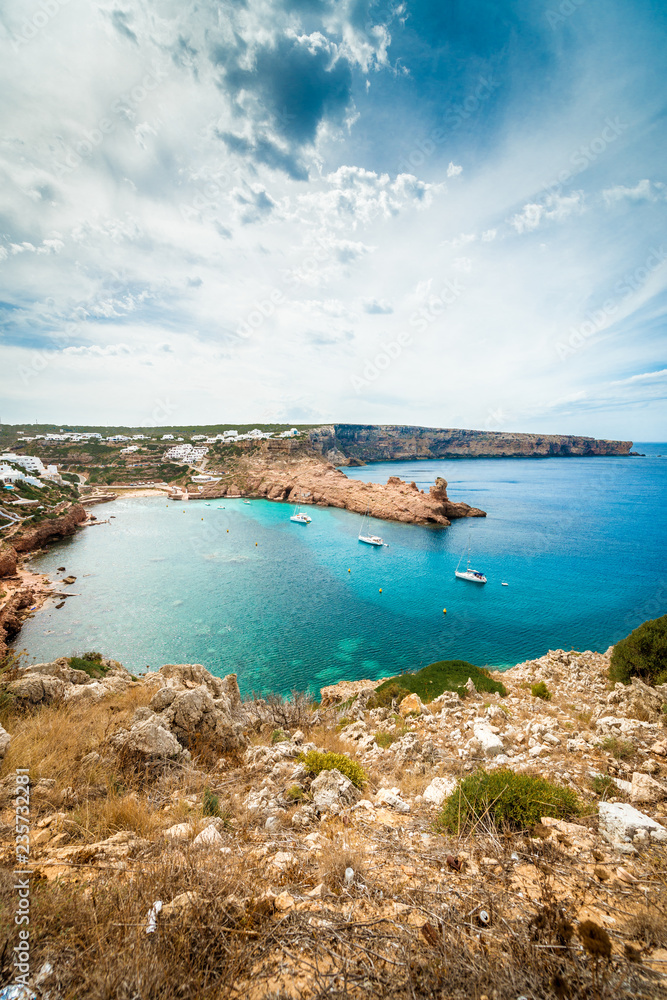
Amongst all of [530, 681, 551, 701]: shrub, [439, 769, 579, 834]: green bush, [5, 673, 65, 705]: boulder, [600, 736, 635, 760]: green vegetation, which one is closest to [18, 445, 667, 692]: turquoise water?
[530, 681, 551, 701]: shrub

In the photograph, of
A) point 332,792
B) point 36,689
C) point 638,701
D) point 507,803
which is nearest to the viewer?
point 507,803

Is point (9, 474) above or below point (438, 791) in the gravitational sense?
below

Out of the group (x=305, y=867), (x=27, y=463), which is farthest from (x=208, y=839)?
(x=27, y=463)

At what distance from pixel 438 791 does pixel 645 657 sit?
1023cm

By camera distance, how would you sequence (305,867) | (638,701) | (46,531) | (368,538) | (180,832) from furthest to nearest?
(368,538), (46,531), (638,701), (180,832), (305,867)

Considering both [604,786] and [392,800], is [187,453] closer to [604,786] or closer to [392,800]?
[392,800]

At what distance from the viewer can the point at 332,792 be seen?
16.9ft

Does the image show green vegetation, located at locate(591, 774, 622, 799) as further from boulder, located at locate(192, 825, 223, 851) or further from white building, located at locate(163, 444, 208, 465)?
white building, located at locate(163, 444, 208, 465)

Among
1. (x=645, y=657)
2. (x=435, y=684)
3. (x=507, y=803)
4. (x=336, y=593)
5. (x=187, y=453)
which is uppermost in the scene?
(x=187, y=453)

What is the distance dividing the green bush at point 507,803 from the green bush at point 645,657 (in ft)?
29.6

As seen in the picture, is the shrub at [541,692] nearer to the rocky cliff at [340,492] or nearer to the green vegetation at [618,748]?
the green vegetation at [618,748]

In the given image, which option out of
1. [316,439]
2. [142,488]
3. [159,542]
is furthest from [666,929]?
[316,439]

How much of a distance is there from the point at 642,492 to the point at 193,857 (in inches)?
4251

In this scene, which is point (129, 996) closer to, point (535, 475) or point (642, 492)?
point (642, 492)
